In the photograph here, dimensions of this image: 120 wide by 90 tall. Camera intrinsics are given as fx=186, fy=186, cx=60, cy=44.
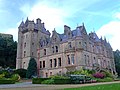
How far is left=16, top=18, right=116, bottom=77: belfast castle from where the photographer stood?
43.8 meters

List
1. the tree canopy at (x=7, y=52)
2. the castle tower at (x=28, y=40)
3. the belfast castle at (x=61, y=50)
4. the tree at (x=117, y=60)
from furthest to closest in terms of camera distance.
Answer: the tree at (x=117, y=60)
the tree canopy at (x=7, y=52)
the castle tower at (x=28, y=40)
the belfast castle at (x=61, y=50)

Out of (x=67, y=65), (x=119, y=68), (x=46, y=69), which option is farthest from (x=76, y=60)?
(x=119, y=68)

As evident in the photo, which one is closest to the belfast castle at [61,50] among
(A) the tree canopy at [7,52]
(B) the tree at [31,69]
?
(B) the tree at [31,69]

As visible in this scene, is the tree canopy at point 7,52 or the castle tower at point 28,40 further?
the tree canopy at point 7,52

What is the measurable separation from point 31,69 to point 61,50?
9275 mm

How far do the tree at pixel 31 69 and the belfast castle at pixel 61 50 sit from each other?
8.65ft

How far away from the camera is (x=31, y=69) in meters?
48.0

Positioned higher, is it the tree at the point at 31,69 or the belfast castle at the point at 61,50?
the belfast castle at the point at 61,50

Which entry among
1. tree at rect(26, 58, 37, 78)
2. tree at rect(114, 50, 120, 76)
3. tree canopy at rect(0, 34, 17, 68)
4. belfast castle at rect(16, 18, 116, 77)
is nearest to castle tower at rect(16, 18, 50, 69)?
belfast castle at rect(16, 18, 116, 77)

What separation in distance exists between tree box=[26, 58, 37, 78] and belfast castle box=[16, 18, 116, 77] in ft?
8.65

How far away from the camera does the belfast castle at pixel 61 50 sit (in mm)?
43781

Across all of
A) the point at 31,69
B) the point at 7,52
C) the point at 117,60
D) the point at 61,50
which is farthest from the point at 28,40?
the point at 117,60

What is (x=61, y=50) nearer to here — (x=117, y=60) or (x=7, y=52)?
(x=7, y=52)

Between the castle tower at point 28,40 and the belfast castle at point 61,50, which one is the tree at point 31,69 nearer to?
the belfast castle at point 61,50
